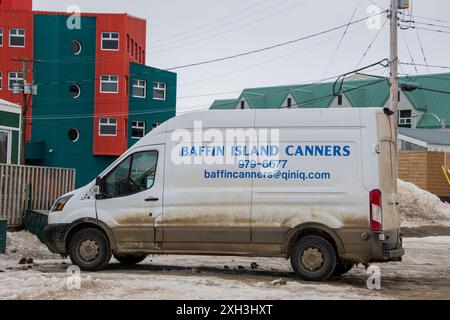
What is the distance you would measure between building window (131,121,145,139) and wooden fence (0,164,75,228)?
3614 centimetres

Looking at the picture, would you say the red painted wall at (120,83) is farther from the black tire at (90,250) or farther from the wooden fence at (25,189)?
the black tire at (90,250)

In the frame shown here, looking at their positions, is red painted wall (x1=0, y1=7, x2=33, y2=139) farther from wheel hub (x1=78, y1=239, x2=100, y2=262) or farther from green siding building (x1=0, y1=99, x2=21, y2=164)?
wheel hub (x1=78, y1=239, x2=100, y2=262)

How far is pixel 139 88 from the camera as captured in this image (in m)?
58.2

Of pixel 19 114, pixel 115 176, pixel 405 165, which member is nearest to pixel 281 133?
pixel 115 176

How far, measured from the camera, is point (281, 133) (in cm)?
A: 1288

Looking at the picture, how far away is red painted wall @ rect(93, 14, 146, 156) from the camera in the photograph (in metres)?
55.7

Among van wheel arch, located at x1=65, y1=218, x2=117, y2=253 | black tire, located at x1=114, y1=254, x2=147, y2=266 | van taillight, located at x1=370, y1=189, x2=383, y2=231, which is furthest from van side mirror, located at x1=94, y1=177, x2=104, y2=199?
van taillight, located at x1=370, y1=189, x2=383, y2=231

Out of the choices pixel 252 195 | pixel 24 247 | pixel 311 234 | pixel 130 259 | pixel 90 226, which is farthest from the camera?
pixel 24 247

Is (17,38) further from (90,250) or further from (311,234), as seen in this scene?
(311,234)

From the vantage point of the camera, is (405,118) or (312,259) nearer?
(312,259)

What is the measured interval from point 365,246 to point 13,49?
47.5m

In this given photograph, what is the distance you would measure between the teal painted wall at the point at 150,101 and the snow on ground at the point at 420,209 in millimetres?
25861

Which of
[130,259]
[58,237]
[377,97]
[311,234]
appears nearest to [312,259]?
[311,234]
